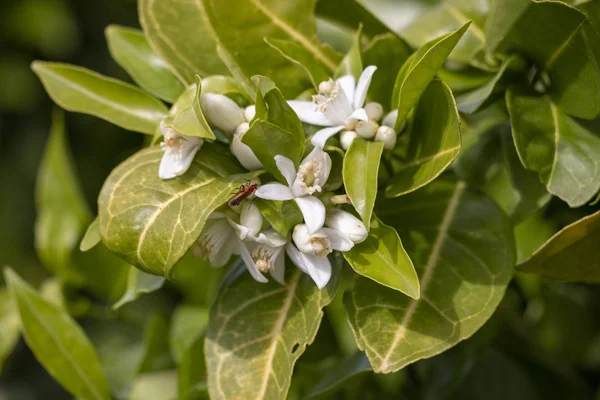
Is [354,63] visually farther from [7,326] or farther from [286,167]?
[7,326]

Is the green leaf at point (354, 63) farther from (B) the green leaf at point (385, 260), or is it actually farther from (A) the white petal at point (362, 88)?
(B) the green leaf at point (385, 260)

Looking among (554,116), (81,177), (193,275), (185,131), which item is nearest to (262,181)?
(185,131)

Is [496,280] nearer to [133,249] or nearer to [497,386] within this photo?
[133,249]

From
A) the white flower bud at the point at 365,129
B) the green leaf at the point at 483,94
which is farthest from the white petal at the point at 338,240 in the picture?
the green leaf at the point at 483,94

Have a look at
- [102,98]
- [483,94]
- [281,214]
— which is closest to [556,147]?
[483,94]

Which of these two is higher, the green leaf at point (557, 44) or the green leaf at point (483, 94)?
the green leaf at point (557, 44)

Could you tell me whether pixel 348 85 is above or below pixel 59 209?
above
